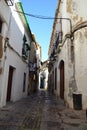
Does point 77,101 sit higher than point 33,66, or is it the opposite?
point 33,66

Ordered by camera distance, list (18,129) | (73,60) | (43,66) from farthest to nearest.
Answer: (43,66), (73,60), (18,129)

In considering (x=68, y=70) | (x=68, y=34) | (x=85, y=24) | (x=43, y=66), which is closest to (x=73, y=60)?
(x=68, y=70)

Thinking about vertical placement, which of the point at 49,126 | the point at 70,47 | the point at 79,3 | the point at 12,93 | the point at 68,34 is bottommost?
the point at 49,126

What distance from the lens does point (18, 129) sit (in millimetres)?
4125

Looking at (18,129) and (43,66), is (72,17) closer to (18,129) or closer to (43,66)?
(18,129)

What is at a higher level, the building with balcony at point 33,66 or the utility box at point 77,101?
the building with balcony at point 33,66

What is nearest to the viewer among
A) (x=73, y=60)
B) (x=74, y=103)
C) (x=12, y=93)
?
(x=74, y=103)

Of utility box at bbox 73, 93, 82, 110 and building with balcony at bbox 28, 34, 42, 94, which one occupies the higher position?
building with balcony at bbox 28, 34, 42, 94

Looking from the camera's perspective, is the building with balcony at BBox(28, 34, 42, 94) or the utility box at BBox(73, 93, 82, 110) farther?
the building with balcony at BBox(28, 34, 42, 94)

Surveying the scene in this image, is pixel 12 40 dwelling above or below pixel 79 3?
below

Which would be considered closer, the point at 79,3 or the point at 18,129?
the point at 18,129

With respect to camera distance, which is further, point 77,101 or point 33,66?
point 33,66

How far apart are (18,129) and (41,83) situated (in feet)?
116

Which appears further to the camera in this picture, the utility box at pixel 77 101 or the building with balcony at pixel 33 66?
the building with balcony at pixel 33 66
